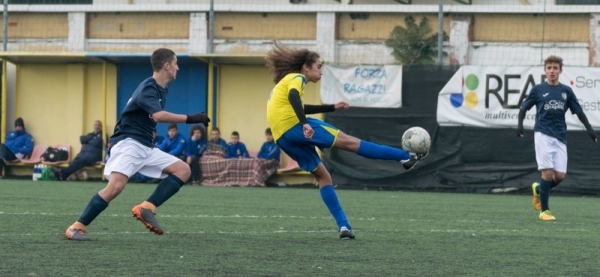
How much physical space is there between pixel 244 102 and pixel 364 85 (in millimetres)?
3074

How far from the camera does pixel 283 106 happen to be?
9469 millimetres

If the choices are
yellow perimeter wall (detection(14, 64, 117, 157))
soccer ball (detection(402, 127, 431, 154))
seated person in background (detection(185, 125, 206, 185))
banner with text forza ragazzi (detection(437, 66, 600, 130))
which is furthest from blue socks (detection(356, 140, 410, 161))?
yellow perimeter wall (detection(14, 64, 117, 157))

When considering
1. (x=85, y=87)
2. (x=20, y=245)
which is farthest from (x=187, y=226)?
(x=85, y=87)

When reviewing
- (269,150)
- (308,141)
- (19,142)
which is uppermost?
(308,141)

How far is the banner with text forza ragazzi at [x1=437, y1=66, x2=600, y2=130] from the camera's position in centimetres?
2055

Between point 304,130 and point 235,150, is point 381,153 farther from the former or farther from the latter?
point 235,150

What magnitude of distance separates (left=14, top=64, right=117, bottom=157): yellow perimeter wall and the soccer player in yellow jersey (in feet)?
48.9

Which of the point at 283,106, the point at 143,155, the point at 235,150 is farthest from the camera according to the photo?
the point at 235,150

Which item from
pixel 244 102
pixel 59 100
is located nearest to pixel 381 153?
pixel 244 102

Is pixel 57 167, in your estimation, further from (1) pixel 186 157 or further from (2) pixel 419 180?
(2) pixel 419 180

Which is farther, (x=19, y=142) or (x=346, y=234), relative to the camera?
(x=19, y=142)

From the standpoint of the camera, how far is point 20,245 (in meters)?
7.96

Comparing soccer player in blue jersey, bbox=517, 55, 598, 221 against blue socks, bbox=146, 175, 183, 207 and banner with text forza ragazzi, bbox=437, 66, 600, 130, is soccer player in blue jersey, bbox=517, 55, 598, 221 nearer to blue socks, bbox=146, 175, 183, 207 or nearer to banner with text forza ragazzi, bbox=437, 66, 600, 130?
blue socks, bbox=146, 175, 183, 207

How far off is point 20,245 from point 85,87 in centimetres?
1656
